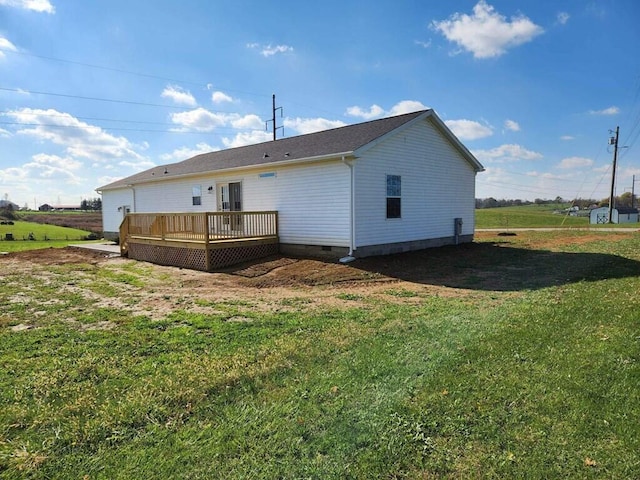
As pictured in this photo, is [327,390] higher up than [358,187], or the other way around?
[358,187]

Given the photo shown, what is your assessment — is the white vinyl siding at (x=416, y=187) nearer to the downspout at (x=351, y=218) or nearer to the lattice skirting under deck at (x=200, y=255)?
the downspout at (x=351, y=218)

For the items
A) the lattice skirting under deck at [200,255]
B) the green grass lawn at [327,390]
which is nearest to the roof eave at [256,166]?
the lattice skirting under deck at [200,255]

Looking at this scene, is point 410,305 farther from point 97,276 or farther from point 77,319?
point 97,276

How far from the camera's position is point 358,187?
1130cm

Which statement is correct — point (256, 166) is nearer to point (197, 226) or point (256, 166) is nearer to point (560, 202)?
point (197, 226)

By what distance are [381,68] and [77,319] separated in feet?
46.4

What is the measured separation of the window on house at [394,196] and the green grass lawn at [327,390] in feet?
20.8

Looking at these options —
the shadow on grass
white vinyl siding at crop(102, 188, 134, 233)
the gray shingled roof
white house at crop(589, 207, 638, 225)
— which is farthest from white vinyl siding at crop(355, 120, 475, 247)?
white house at crop(589, 207, 638, 225)

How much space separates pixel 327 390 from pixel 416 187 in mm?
11270

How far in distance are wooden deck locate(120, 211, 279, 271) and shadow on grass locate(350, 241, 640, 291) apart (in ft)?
12.0

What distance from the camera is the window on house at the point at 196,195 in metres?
16.8

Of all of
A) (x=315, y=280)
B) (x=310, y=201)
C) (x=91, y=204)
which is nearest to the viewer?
(x=315, y=280)

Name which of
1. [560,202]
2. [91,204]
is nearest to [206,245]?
[91,204]

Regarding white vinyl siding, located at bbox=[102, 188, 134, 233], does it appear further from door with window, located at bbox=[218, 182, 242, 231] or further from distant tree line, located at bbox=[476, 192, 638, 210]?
distant tree line, located at bbox=[476, 192, 638, 210]
